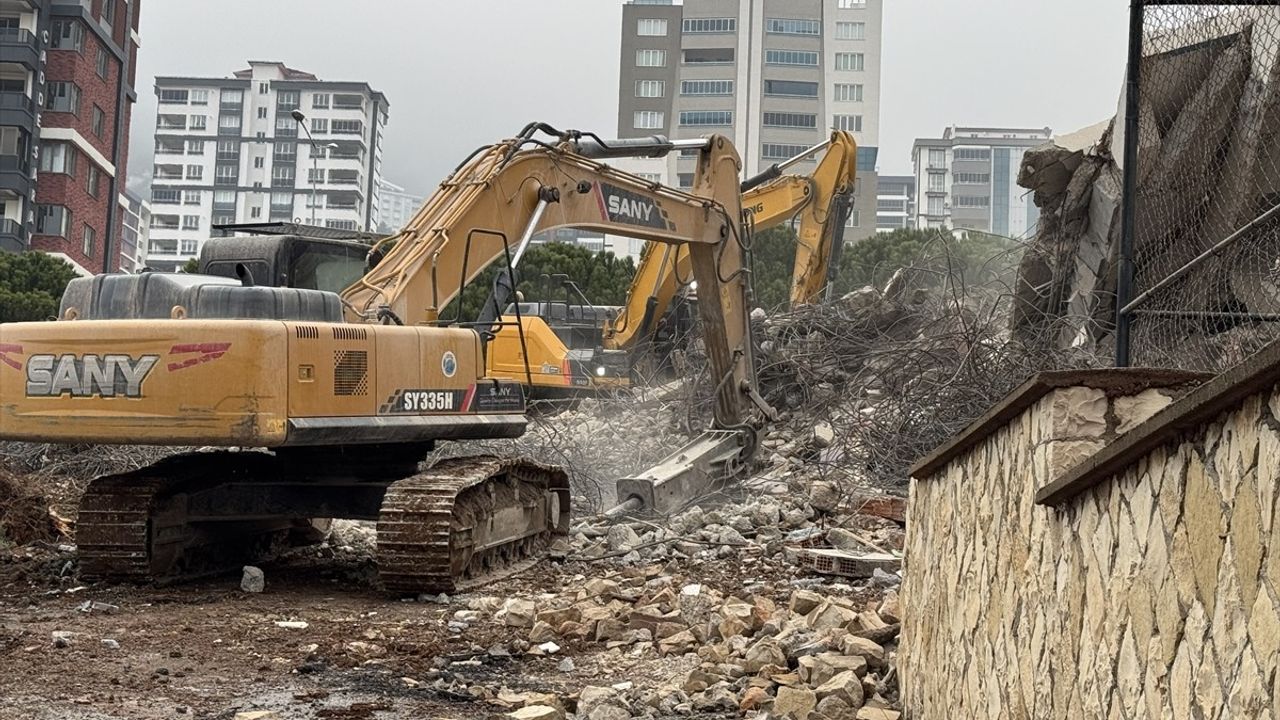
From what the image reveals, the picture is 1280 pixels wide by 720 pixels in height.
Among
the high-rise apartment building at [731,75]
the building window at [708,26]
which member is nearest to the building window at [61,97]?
the high-rise apartment building at [731,75]

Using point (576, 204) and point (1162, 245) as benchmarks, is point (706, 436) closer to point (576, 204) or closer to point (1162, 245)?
point (576, 204)

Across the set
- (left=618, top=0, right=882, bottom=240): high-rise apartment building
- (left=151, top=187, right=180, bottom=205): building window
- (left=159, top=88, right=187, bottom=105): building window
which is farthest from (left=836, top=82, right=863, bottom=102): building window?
(left=159, top=88, right=187, bottom=105): building window

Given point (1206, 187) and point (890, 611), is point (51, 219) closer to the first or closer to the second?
point (890, 611)

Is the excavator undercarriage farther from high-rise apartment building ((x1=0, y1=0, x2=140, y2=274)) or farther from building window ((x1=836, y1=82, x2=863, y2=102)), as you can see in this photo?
building window ((x1=836, y1=82, x2=863, y2=102))

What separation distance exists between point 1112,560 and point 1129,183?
2628mm

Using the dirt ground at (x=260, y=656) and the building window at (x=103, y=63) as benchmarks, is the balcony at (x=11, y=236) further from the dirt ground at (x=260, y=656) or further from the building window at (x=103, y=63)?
the dirt ground at (x=260, y=656)

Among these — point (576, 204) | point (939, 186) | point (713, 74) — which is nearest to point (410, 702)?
point (576, 204)

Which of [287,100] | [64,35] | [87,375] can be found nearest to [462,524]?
[87,375]

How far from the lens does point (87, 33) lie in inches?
1973

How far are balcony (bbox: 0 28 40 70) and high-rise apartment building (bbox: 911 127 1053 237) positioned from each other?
10304cm

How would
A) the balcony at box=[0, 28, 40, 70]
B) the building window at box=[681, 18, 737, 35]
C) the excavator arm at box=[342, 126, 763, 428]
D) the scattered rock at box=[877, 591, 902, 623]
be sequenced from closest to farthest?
the scattered rock at box=[877, 591, 902, 623], the excavator arm at box=[342, 126, 763, 428], the balcony at box=[0, 28, 40, 70], the building window at box=[681, 18, 737, 35]

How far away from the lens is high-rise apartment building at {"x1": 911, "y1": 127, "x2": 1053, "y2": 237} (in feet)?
468

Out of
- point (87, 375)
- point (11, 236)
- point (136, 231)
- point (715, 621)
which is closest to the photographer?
point (715, 621)

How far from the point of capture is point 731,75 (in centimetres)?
9350
